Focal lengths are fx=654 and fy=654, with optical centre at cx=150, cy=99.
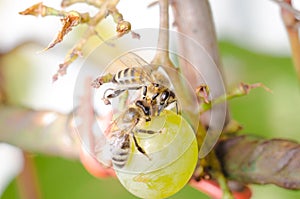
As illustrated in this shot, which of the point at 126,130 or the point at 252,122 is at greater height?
the point at 126,130

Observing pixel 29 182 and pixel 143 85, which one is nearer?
pixel 143 85

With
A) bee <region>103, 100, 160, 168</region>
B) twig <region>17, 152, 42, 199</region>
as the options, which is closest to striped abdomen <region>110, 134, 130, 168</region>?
bee <region>103, 100, 160, 168</region>

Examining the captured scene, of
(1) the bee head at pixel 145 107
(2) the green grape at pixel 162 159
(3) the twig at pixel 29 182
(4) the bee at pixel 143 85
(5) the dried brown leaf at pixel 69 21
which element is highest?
(5) the dried brown leaf at pixel 69 21

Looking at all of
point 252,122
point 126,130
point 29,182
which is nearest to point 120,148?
point 126,130

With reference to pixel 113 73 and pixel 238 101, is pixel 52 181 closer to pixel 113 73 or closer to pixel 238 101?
pixel 238 101

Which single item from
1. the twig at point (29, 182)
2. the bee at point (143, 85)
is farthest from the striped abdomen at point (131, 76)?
the twig at point (29, 182)

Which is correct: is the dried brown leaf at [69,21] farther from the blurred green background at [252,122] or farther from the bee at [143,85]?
the blurred green background at [252,122]

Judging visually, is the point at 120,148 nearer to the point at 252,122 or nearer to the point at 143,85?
the point at 143,85

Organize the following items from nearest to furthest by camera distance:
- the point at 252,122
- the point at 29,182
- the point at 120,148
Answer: the point at 120,148, the point at 29,182, the point at 252,122
